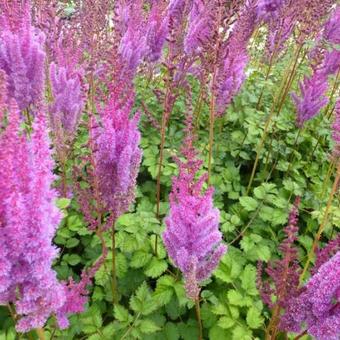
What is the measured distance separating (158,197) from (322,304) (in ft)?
4.86

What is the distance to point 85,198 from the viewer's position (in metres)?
2.06

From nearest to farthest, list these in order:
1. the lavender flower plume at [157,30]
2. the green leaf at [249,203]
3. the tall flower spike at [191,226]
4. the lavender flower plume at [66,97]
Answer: the tall flower spike at [191,226] → the lavender flower plume at [66,97] → the green leaf at [249,203] → the lavender flower plume at [157,30]

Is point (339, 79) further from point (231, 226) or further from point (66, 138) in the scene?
point (66, 138)

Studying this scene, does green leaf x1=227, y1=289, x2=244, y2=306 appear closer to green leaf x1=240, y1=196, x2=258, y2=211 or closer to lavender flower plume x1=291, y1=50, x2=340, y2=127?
green leaf x1=240, y1=196, x2=258, y2=211

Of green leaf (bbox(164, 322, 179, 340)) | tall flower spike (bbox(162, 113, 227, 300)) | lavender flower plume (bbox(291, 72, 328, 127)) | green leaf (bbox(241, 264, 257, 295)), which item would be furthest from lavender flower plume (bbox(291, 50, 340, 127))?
green leaf (bbox(164, 322, 179, 340))

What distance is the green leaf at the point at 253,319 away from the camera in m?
2.09

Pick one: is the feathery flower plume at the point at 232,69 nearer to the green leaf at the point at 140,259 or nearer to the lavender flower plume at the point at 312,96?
the lavender flower plume at the point at 312,96

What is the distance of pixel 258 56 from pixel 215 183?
12.0ft

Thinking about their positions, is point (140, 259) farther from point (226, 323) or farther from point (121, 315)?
point (226, 323)

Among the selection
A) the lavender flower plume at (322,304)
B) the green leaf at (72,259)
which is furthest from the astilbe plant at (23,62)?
the lavender flower plume at (322,304)

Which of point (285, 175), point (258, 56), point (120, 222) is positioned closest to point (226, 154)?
point (285, 175)

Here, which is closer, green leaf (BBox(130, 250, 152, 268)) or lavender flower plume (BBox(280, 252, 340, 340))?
lavender flower plume (BBox(280, 252, 340, 340))

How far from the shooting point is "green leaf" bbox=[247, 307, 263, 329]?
2.09 metres

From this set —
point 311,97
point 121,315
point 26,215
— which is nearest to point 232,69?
point 311,97
